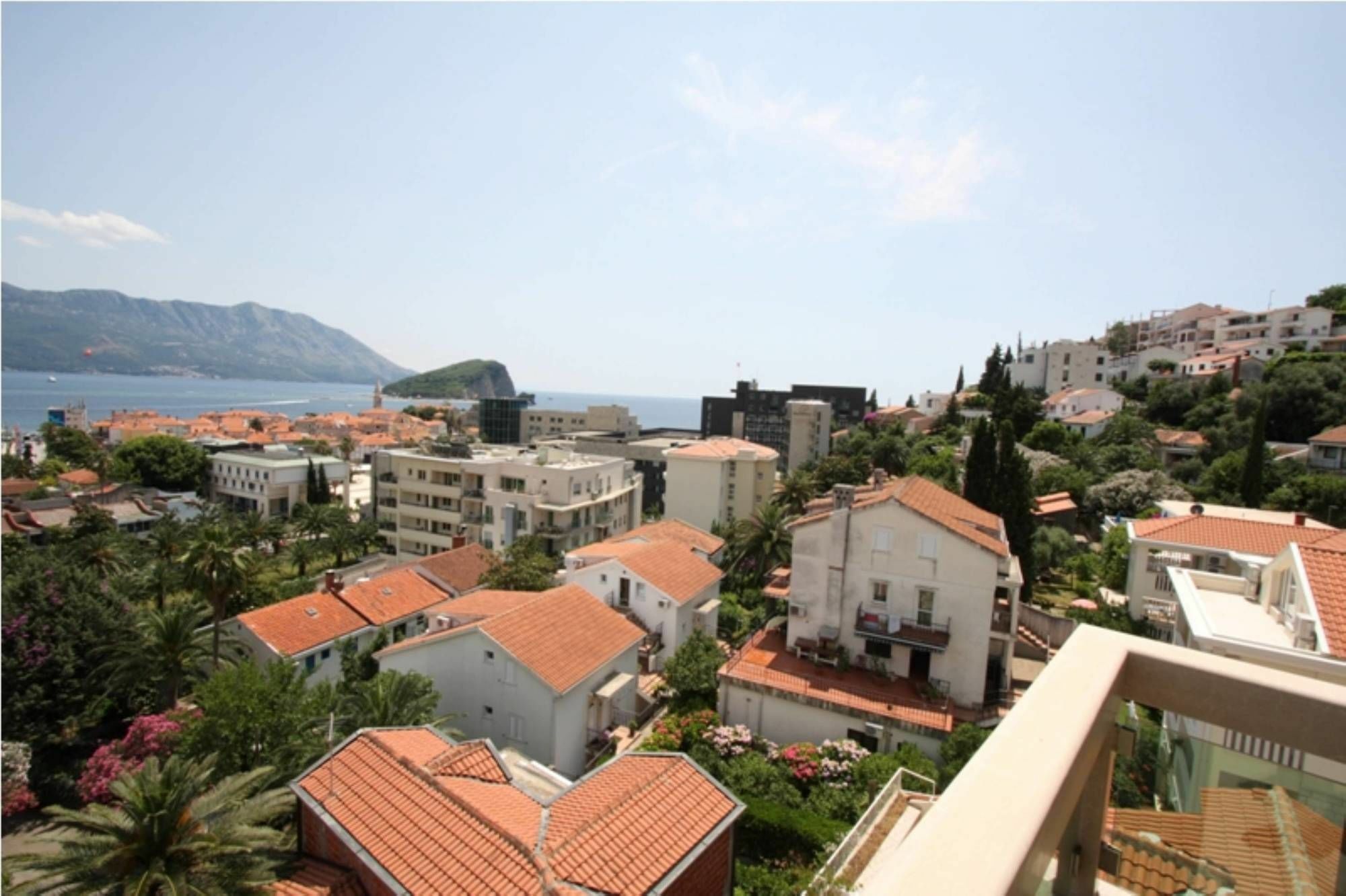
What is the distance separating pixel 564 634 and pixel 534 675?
8.23 feet

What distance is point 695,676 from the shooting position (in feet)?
69.8

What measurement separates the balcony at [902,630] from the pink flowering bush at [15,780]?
82.6 ft

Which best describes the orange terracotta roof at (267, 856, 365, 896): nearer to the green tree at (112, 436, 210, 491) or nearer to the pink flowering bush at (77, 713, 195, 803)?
the pink flowering bush at (77, 713, 195, 803)

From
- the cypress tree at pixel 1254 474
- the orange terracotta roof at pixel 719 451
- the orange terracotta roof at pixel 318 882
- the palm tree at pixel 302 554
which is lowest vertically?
the palm tree at pixel 302 554

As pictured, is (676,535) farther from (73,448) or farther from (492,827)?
(73,448)

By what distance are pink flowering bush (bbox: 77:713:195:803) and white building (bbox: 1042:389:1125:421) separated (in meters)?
64.4

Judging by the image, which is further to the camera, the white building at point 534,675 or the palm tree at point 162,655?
the palm tree at point 162,655

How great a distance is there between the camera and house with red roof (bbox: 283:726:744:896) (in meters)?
10.4

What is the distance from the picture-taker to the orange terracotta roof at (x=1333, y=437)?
3825 centimetres

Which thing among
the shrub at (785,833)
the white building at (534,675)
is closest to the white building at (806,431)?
the white building at (534,675)

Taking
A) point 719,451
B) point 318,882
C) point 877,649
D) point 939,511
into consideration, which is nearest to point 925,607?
point 877,649

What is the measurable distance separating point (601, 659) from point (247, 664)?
9.44m

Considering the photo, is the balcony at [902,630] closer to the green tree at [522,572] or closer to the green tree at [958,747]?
the green tree at [958,747]

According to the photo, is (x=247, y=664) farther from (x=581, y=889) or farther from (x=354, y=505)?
(x=354, y=505)
